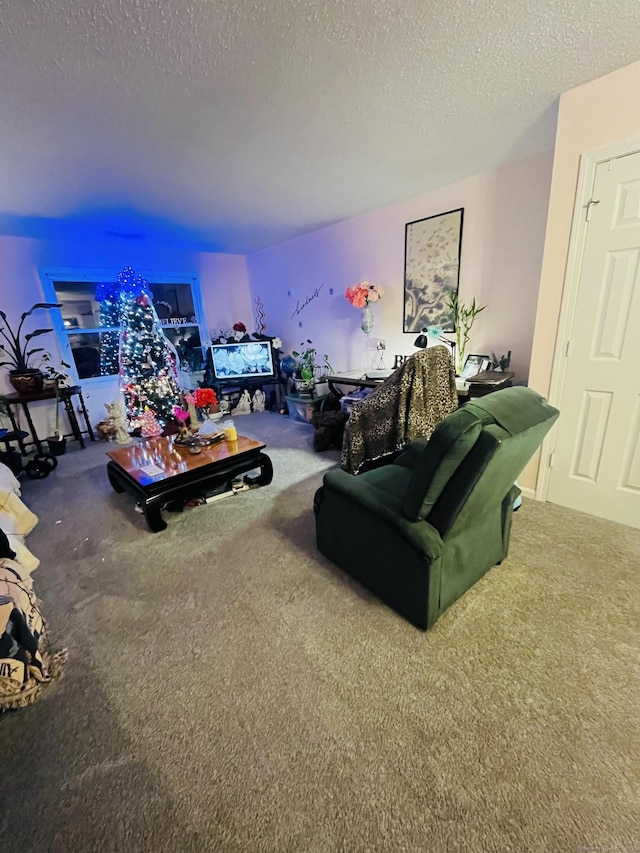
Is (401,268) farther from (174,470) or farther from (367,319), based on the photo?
(174,470)

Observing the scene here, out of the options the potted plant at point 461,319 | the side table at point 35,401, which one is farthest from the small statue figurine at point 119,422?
the potted plant at point 461,319

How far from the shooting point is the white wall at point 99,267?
3.75 metres

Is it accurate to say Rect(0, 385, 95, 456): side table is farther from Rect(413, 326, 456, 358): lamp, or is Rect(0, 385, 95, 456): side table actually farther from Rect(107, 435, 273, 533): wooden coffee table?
Rect(413, 326, 456, 358): lamp

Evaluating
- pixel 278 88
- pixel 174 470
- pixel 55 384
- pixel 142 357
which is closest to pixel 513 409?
pixel 278 88

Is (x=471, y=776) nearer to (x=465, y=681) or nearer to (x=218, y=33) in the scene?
(x=465, y=681)

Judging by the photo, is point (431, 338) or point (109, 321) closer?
point (431, 338)

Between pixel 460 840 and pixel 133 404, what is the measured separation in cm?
440

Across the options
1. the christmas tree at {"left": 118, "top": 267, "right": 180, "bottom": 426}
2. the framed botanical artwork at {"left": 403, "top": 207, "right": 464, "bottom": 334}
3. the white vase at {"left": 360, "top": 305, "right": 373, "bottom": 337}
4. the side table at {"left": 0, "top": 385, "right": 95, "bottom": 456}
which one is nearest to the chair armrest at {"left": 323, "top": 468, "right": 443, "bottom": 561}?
the framed botanical artwork at {"left": 403, "top": 207, "right": 464, "bottom": 334}

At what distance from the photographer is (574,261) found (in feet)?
6.33

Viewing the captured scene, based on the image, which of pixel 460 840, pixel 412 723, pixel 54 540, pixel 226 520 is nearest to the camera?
pixel 460 840

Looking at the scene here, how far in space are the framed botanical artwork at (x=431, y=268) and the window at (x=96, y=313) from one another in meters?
3.36

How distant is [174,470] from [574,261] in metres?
2.82

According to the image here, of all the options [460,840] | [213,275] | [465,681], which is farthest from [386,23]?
[213,275]

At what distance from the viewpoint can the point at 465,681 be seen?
1.24m
